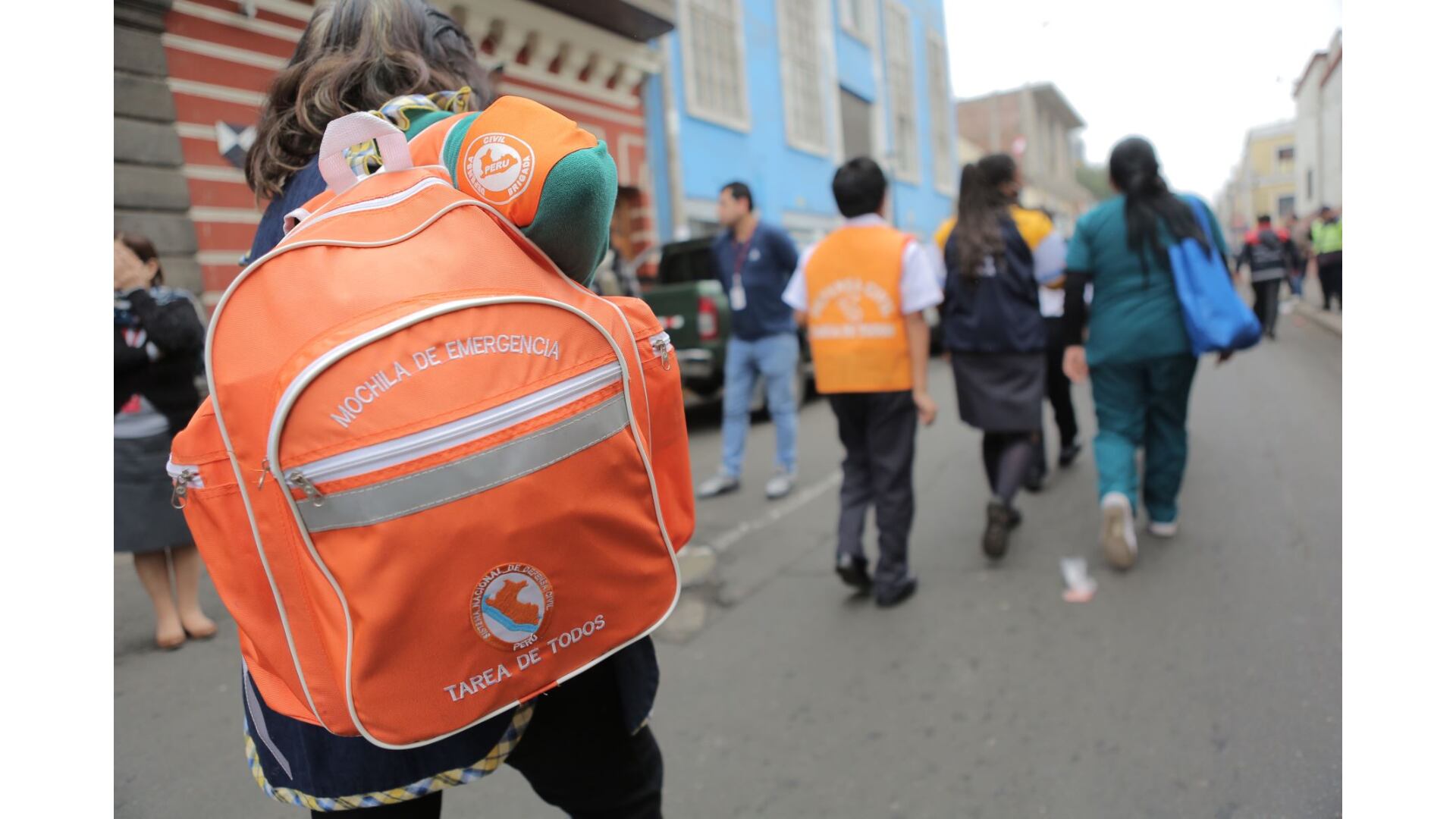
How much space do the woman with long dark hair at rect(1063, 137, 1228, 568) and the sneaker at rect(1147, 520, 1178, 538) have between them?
144 mm

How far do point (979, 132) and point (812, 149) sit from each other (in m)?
35.1

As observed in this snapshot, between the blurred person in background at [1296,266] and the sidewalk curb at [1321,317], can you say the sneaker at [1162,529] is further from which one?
the blurred person in background at [1296,266]

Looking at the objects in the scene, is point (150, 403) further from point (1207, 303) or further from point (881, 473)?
point (1207, 303)

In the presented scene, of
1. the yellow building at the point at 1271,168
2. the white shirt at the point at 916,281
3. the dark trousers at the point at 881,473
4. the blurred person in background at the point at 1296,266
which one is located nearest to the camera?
the white shirt at the point at 916,281

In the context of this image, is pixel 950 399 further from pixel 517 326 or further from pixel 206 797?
pixel 517 326

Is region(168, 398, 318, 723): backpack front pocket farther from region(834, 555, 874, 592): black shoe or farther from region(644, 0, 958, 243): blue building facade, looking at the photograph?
region(644, 0, 958, 243): blue building facade

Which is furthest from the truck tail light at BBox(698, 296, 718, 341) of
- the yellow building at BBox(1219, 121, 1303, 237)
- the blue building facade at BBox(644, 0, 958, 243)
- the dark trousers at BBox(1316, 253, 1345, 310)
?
the yellow building at BBox(1219, 121, 1303, 237)

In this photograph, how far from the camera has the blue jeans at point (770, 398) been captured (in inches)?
237

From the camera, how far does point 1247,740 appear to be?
254 cm

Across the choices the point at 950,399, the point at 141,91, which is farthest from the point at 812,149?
the point at 141,91

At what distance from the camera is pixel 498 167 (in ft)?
3.67

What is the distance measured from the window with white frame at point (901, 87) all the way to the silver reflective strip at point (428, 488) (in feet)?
78.2

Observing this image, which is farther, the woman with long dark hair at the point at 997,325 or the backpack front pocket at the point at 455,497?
the woman with long dark hair at the point at 997,325

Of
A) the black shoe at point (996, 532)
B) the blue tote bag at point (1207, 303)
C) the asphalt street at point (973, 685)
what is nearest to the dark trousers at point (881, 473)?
the asphalt street at point (973, 685)
